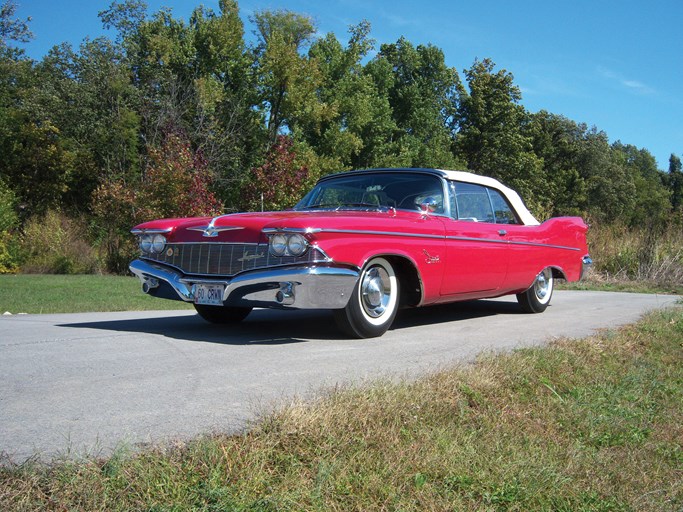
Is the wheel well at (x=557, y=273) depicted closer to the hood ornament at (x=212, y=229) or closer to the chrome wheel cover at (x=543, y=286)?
the chrome wheel cover at (x=543, y=286)

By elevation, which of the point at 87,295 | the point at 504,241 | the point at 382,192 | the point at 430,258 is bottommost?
the point at 87,295

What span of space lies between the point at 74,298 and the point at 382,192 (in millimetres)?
6871

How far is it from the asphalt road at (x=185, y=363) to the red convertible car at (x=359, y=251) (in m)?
0.37

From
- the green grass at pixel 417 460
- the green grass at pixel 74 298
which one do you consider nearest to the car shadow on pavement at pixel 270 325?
the green grass at pixel 417 460

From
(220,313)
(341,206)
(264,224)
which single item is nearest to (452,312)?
(341,206)

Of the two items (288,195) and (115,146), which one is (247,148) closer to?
(115,146)

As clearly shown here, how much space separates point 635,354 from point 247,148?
36.1m

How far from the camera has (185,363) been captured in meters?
4.66

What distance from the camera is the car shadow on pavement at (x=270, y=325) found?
6.01m

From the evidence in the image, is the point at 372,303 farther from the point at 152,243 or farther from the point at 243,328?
the point at 152,243

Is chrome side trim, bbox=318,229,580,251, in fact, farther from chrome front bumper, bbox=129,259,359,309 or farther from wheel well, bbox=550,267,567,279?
wheel well, bbox=550,267,567,279

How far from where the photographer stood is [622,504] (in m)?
2.77

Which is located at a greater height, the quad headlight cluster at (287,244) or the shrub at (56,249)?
the quad headlight cluster at (287,244)

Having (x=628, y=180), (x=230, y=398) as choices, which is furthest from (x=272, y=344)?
(x=628, y=180)
